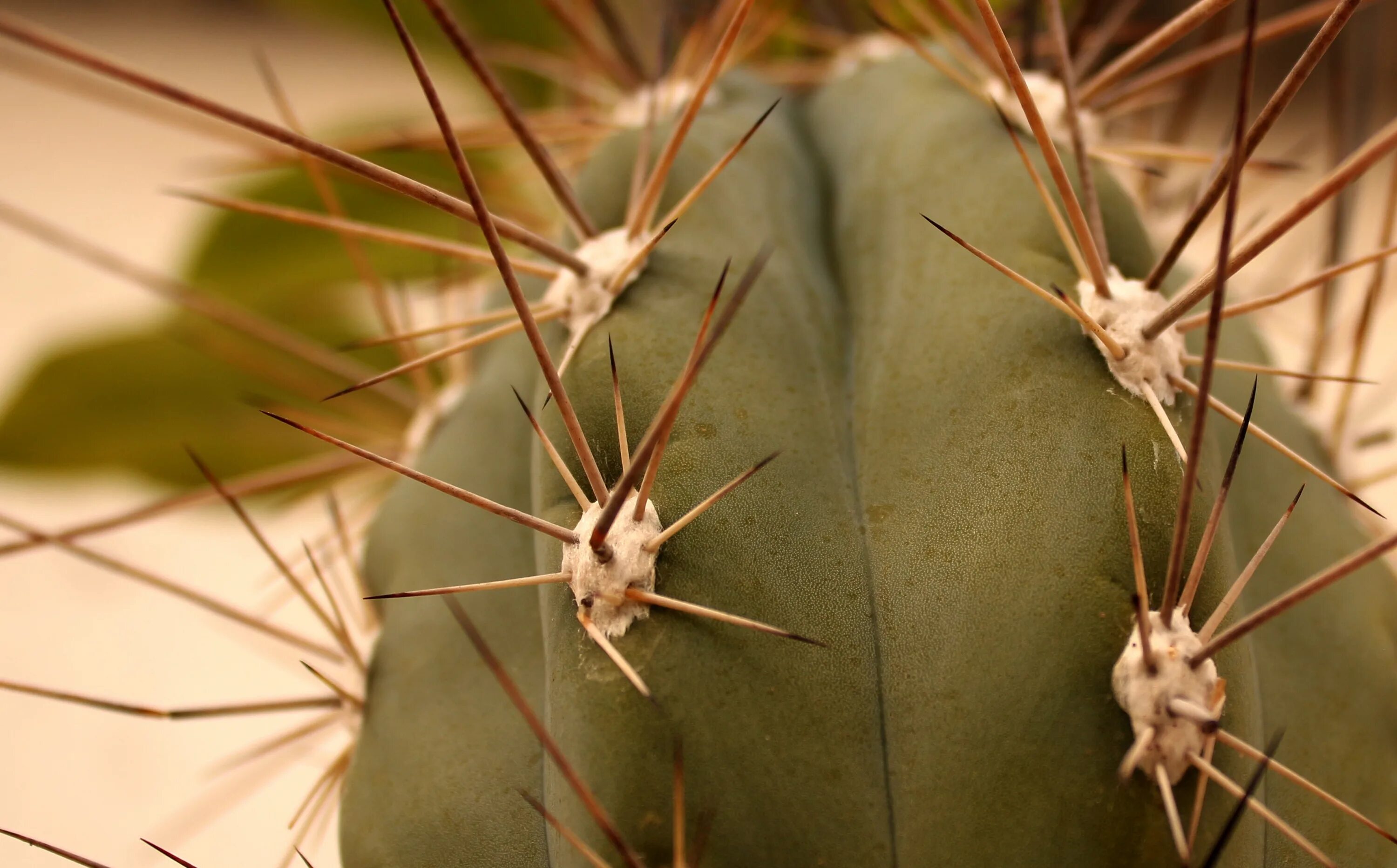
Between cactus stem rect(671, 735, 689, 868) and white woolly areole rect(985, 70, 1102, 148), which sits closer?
cactus stem rect(671, 735, 689, 868)

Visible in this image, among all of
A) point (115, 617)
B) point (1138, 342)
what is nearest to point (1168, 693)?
point (1138, 342)

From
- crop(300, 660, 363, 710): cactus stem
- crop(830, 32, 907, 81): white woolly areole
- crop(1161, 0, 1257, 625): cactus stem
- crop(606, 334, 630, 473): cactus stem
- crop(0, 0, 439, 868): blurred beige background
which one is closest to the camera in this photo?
crop(1161, 0, 1257, 625): cactus stem

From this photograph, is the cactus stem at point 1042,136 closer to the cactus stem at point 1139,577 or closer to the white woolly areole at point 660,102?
the cactus stem at point 1139,577

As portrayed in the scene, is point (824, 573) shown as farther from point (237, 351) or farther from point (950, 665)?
point (237, 351)

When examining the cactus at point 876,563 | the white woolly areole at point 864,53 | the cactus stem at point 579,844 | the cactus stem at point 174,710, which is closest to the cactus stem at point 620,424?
the cactus at point 876,563

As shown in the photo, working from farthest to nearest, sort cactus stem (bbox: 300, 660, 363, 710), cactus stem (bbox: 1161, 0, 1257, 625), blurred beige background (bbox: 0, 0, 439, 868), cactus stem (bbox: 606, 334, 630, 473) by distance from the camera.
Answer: blurred beige background (bbox: 0, 0, 439, 868)
cactus stem (bbox: 300, 660, 363, 710)
cactus stem (bbox: 606, 334, 630, 473)
cactus stem (bbox: 1161, 0, 1257, 625)

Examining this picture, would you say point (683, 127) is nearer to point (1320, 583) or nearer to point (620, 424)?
point (620, 424)

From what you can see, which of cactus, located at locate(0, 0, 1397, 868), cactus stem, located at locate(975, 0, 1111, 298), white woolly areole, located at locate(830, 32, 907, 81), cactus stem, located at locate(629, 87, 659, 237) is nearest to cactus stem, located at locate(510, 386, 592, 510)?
cactus, located at locate(0, 0, 1397, 868)

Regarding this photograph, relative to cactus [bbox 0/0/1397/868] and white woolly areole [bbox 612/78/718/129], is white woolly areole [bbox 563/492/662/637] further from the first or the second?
white woolly areole [bbox 612/78/718/129]

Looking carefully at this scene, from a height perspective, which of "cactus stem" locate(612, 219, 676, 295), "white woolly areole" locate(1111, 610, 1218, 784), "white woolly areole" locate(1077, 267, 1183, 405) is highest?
"cactus stem" locate(612, 219, 676, 295)
